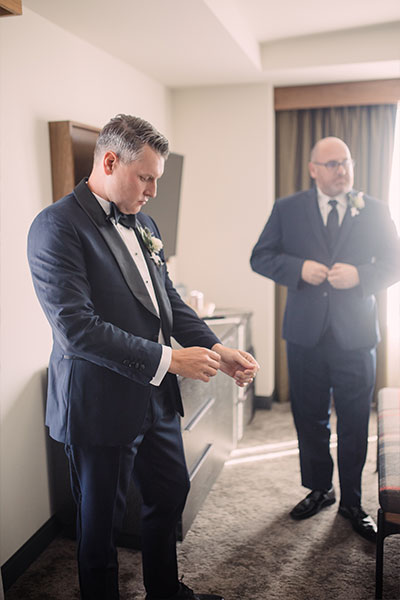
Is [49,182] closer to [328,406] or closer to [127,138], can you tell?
[127,138]

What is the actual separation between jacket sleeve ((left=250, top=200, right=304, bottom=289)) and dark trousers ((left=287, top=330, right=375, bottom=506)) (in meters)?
0.33

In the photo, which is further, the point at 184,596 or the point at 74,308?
the point at 184,596

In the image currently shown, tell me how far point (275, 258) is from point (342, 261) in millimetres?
328

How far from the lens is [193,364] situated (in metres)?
1.66

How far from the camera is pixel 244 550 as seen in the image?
247 cm

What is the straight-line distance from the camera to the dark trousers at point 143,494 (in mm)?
1710

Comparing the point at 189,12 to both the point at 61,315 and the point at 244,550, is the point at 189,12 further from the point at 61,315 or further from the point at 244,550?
the point at 244,550

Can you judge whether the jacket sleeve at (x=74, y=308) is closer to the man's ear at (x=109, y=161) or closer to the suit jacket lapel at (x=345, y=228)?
the man's ear at (x=109, y=161)

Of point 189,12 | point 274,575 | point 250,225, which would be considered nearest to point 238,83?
point 250,225

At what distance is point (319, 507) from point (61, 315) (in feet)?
→ 6.11

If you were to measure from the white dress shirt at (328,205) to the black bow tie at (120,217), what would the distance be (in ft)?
3.86

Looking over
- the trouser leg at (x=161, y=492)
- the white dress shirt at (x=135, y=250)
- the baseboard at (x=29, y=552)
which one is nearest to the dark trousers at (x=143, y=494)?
the trouser leg at (x=161, y=492)

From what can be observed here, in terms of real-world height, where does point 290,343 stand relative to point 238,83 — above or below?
below

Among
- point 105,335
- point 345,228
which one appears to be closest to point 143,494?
point 105,335
